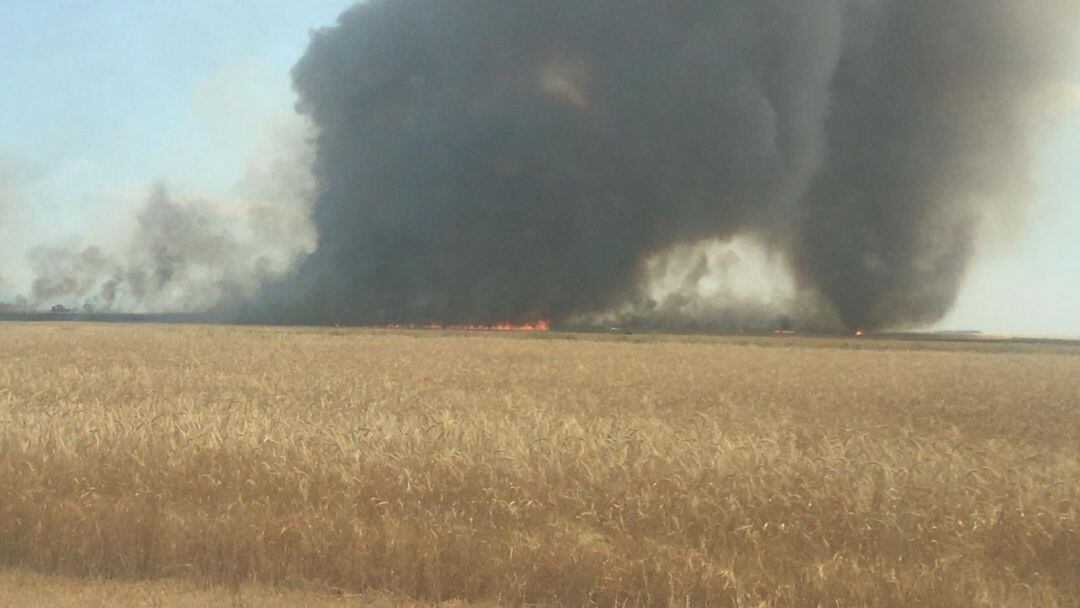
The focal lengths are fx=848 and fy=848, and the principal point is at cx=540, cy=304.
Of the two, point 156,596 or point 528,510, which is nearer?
point 156,596

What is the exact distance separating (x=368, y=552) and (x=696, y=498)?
2208mm

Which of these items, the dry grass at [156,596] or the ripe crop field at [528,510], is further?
the ripe crop field at [528,510]

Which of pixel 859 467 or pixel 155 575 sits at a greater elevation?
pixel 859 467

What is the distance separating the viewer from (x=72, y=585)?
4.87 m

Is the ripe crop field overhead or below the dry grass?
overhead

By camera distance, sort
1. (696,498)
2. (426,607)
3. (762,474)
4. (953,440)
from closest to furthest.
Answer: (426,607) < (696,498) < (762,474) < (953,440)

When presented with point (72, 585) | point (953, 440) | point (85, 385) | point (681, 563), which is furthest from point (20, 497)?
point (953, 440)

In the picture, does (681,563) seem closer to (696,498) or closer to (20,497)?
(696,498)

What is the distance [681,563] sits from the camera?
5016mm

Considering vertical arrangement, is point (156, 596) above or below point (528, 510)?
below

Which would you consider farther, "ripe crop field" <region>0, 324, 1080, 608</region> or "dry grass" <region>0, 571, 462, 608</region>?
"ripe crop field" <region>0, 324, 1080, 608</region>

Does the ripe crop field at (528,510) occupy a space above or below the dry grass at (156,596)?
above

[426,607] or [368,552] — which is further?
[368,552]

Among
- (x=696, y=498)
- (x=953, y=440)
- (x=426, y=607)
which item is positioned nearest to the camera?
(x=426, y=607)
